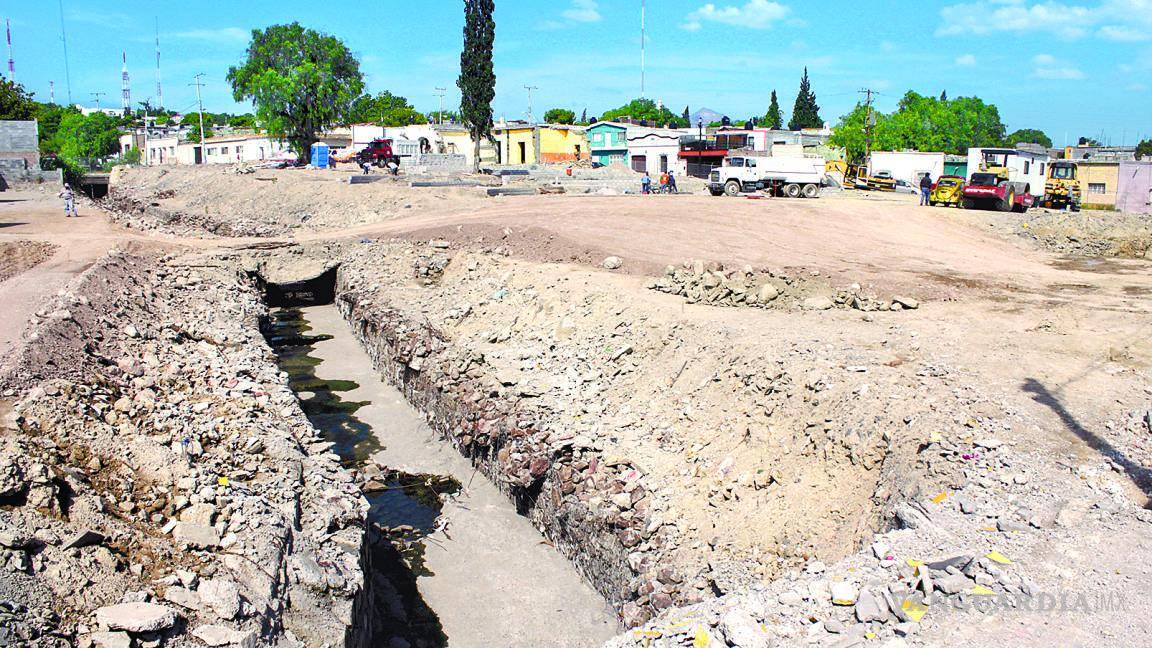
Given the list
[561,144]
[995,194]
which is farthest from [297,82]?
[995,194]

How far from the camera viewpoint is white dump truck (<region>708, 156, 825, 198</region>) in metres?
35.1

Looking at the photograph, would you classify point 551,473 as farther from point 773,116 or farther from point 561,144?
point 773,116

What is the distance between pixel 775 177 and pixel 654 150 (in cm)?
2748

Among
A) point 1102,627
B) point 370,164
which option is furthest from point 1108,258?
point 370,164

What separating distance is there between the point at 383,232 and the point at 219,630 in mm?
21745

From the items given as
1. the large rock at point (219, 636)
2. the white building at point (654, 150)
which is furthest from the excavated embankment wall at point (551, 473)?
the white building at point (654, 150)

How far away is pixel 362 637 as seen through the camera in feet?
27.0

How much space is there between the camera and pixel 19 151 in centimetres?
4725

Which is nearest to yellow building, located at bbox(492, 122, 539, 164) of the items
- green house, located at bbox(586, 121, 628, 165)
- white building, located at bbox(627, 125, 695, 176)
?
green house, located at bbox(586, 121, 628, 165)

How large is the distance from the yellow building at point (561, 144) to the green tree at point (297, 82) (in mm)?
14595

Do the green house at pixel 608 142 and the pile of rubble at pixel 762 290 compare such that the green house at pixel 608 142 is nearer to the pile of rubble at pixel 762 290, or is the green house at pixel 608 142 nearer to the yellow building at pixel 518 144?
the yellow building at pixel 518 144

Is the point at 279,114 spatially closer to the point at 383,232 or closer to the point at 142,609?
the point at 383,232

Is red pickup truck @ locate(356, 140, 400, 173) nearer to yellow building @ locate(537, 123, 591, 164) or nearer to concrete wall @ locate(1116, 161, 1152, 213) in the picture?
yellow building @ locate(537, 123, 591, 164)

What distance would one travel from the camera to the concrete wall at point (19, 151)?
46.0 metres
